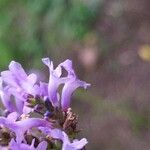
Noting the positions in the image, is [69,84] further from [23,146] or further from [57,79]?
[23,146]

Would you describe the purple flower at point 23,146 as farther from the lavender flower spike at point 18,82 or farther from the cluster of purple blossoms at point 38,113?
the lavender flower spike at point 18,82

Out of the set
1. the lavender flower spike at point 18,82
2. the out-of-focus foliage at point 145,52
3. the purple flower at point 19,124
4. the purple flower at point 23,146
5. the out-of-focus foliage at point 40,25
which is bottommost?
the purple flower at point 23,146

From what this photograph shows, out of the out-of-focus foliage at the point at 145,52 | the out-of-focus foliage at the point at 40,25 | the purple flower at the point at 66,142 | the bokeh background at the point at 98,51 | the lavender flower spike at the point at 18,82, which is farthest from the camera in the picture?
the out-of-focus foliage at the point at 145,52

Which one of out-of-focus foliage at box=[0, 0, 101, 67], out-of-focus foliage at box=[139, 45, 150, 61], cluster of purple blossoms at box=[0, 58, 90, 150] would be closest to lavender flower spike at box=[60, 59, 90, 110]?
cluster of purple blossoms at box=[0, 58, 90, 150]

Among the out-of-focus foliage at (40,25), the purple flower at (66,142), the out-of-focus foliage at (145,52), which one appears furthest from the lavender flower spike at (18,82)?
the out-of-focus foliage at (145,52)

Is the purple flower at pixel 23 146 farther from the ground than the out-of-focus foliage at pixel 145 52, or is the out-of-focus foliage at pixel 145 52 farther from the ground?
the out-of-focus foliage at pixel 145 52

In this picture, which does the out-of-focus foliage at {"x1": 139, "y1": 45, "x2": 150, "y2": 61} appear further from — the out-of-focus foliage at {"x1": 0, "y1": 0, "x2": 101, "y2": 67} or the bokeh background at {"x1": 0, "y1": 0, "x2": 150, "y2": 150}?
the out-of-focus foliage at {"x1": 0, "y1": 0, "x2": 101, "y2": 67}

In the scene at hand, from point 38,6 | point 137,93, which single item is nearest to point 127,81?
point 137,93

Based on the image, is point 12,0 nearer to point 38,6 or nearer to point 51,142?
point 38,6
